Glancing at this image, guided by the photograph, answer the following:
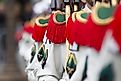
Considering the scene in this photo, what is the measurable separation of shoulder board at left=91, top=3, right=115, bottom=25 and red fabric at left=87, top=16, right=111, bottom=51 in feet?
0.04

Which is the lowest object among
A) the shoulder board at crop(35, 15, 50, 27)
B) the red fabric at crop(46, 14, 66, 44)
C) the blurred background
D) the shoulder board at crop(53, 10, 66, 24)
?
the blurred background

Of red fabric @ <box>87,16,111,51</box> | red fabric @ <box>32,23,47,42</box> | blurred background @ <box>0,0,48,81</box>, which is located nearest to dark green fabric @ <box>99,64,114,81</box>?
red fabric @ <box>87,16,111,51</box>

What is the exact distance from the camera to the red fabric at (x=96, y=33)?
1.26 metres

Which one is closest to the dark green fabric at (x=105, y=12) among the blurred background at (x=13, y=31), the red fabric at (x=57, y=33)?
the red fabric at (x=57, y=33)

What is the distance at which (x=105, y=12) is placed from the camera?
128 centimetres

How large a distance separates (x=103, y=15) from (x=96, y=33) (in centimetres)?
5

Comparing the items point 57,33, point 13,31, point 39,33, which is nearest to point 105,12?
point 57,33

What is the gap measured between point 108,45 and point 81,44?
29cm

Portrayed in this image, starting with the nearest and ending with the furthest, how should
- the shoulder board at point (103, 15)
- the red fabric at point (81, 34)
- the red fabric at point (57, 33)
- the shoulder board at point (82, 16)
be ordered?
the shoulder board at point (103, 15) → the red fabric at point (81, 34) → the shoulder board at point (82, 16) → the red fabric at point (57, 33)

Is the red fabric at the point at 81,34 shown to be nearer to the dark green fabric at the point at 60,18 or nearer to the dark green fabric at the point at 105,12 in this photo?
the dark green fabric at the point at 105,12

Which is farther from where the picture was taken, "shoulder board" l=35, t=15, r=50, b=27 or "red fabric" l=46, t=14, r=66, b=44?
"shoulder board" l=35, t=15, r=50, b=27

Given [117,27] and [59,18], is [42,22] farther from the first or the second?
[117,27]

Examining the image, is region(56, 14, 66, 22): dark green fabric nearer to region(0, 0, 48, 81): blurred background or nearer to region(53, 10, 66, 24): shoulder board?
region(53, 10, 66, 24): shoulder board

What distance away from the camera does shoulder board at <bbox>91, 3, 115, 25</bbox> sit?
4.14 ft
